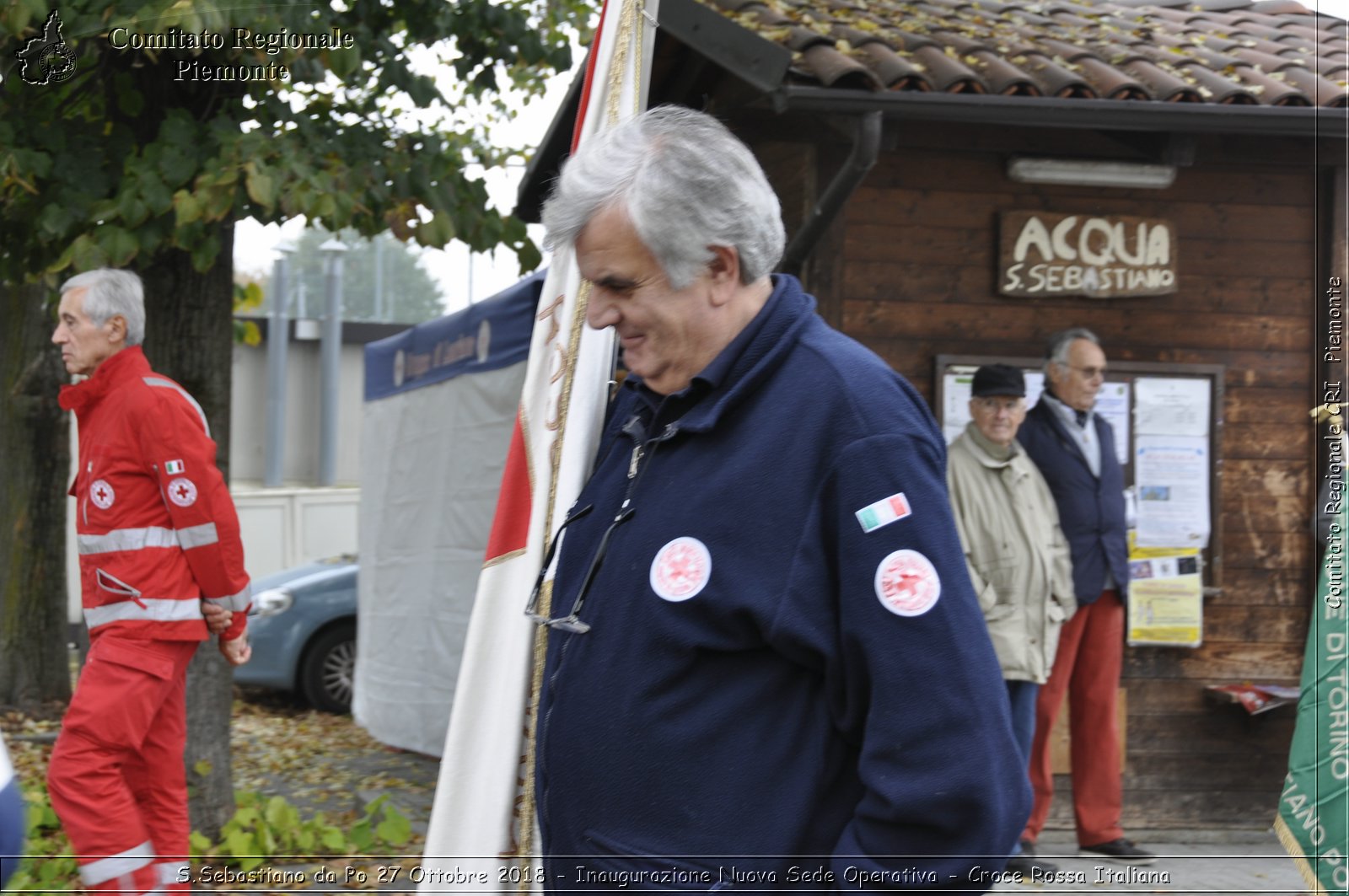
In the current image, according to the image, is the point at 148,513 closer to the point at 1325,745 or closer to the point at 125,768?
the point at 125,768

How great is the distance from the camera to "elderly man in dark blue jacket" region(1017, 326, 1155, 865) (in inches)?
227

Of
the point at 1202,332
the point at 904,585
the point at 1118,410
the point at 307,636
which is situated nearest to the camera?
the point at 904,585

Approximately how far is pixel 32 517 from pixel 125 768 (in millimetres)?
5115

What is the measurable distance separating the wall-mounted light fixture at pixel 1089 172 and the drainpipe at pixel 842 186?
0.94 m

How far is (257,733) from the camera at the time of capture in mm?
9062

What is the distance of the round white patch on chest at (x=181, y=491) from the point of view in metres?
4.33

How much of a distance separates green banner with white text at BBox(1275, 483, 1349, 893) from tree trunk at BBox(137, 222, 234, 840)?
428 centimetres

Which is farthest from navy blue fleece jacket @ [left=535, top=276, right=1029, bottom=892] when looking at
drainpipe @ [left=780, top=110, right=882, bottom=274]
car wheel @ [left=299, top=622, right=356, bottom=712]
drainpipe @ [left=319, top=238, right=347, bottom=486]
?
drainpipe @ [left=319, top=238, right=347, bottom=486]

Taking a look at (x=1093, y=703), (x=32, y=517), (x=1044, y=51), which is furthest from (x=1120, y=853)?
(x=32, y=517)

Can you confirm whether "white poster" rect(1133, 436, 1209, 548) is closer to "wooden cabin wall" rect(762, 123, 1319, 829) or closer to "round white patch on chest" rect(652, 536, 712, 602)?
"wooden cabin wall" rect(762, 123, 1319, 829)

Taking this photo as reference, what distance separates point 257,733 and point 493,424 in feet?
10.7

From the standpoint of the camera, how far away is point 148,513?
4.38m

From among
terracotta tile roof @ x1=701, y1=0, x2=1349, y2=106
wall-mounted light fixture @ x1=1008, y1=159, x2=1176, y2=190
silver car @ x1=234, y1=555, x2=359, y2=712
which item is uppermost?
terracotta tile roof @ x1=701, y1=0, x2=1349, y2=106

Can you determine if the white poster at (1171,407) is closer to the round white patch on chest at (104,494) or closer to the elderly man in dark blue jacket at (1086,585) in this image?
the elderly man in dark blue jacket at (1086,585)
